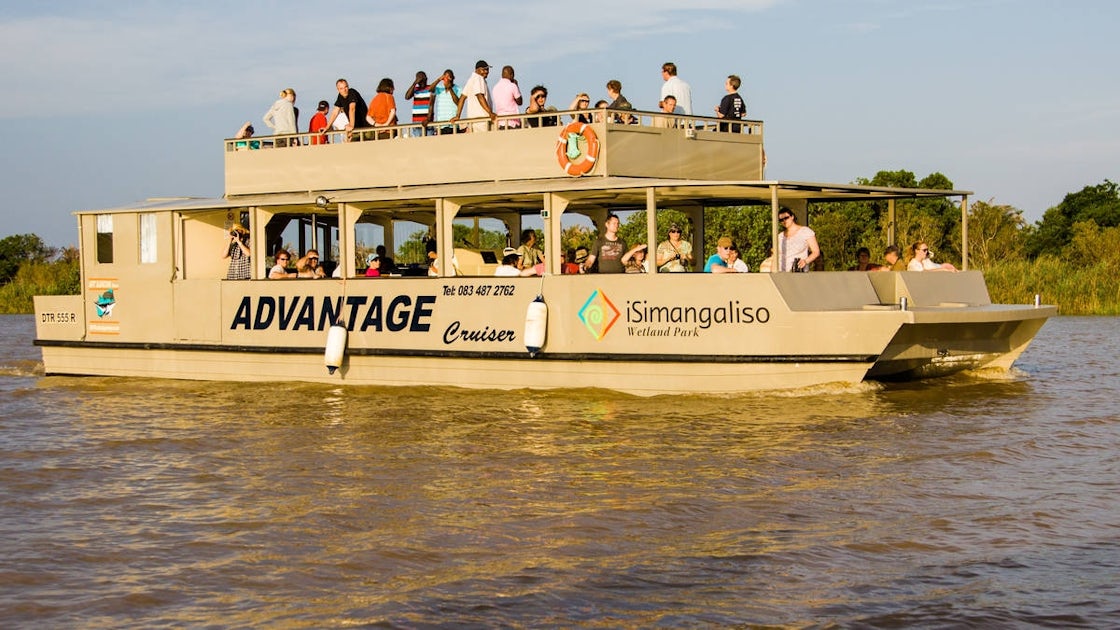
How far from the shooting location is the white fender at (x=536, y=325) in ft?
43.9

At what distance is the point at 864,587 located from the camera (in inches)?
253

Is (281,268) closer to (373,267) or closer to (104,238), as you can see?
(373,267)

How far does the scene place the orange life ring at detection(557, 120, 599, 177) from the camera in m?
13.6

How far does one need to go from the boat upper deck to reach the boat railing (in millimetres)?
15

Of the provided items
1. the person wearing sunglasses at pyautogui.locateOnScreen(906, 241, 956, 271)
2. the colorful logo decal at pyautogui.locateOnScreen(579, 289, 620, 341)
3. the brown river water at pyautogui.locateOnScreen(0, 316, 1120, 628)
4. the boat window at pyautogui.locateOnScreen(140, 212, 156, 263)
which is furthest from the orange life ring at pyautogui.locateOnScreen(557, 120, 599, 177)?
the boat window at pyautogui.locateOnScreen(140, 212, 156, 263)

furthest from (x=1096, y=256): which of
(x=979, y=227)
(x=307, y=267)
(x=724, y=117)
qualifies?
(x=307, y=267)

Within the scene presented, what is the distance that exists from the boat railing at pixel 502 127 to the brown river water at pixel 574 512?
9.65 ft

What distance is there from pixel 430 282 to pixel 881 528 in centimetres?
773

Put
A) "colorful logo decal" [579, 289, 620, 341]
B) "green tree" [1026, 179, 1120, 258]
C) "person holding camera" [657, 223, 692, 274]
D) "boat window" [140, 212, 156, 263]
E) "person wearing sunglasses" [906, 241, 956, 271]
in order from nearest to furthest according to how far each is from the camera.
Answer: "colorful logo decal" [579, 289, 620, 341] → "person wearing sunglasses" [906, 241, 956, 271] → "person holding camera" [657, 223, 692, 274] → "boat window" [140, 212, 156, 263] → "green tree" [1026, 179, 1120, 258]

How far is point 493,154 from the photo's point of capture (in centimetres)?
1445

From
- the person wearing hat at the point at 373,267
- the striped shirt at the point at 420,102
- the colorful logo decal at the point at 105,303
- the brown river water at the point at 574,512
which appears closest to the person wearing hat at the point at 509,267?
the brown river water at the point at 574,512

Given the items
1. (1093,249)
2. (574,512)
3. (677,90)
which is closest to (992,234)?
(1093,249)

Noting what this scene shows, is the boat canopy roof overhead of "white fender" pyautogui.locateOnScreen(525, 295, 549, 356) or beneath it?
overhead

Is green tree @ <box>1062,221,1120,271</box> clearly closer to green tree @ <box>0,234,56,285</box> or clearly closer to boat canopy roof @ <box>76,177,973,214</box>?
boat canopy roof @ <box>76,177,973,214</box>
